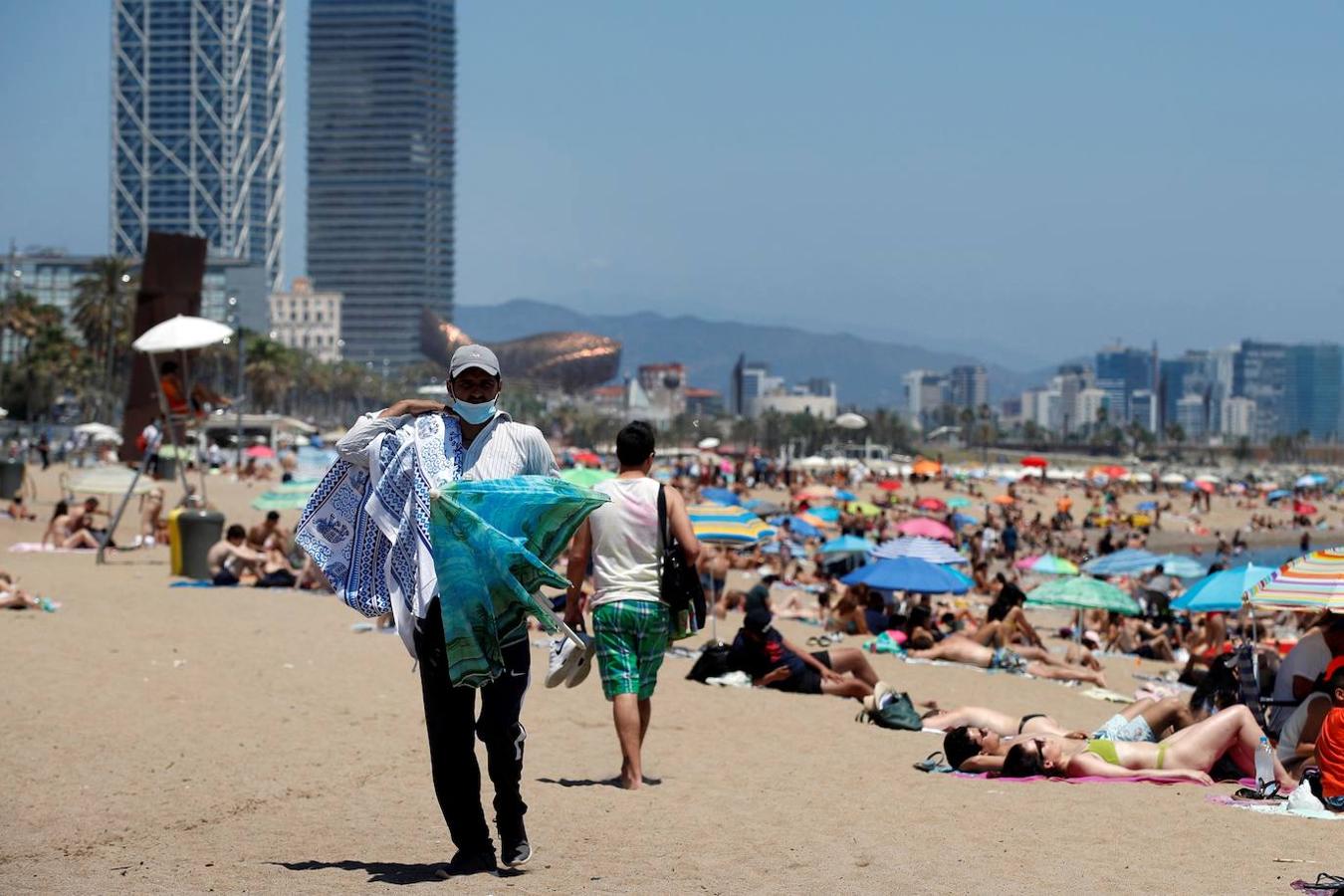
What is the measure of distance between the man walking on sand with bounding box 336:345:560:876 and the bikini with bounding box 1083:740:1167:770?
2996 millimetres

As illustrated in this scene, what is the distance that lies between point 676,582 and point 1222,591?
7911 mm

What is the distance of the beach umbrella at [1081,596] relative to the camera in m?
14.2

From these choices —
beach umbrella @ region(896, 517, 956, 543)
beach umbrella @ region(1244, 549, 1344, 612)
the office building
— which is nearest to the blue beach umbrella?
beach umbrella @ region(896, 517, 956, 543)

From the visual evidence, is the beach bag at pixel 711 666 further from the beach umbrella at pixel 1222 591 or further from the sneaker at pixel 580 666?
the beach umbrella at pixel 1222 591

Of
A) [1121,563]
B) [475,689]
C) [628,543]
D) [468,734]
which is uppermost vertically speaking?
[628,543]

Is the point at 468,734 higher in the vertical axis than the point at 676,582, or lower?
lower

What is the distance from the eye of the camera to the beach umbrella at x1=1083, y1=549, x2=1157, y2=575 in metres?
19.7

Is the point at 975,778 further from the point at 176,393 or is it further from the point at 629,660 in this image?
the point at 176,393

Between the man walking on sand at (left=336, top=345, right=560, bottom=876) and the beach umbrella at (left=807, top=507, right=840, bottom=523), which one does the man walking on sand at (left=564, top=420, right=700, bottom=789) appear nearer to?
the man walking on sand at (left=336, top=345, right=560, bottom=876)

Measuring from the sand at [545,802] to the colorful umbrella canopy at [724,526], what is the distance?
293cm

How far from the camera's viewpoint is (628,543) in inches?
245

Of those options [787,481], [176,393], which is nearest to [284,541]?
[176,393]

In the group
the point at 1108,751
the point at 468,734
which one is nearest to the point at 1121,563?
the point at 1108,751

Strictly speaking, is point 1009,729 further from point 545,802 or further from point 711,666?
point 545,802
